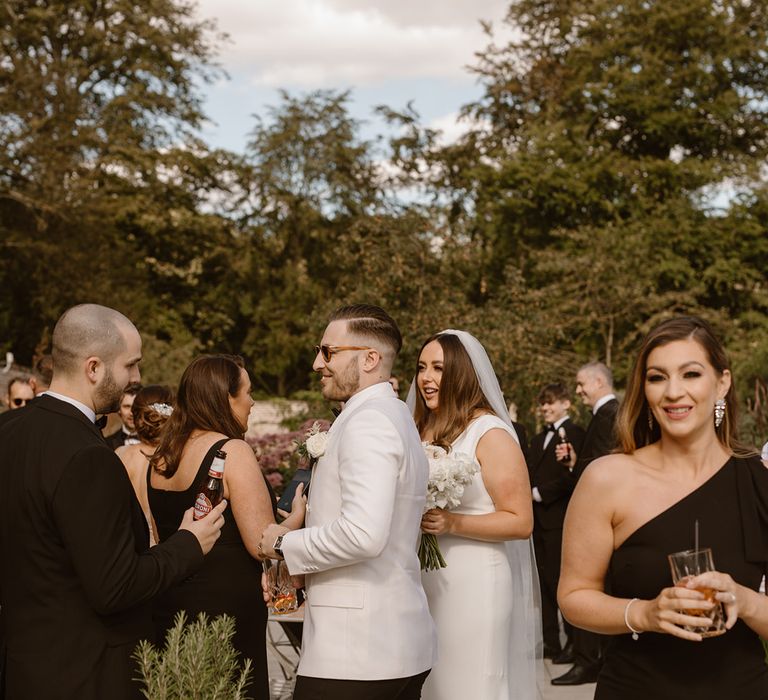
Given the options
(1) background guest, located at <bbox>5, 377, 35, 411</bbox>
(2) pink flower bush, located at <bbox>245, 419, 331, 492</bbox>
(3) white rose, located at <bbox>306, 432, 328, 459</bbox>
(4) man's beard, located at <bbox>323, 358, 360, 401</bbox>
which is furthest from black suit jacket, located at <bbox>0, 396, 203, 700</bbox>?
(2) pink flower bush, located at <bbox>245, 419, 331, 492</bbox>

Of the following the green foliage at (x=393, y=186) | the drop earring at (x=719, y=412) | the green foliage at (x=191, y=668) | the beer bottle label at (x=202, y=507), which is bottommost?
the green foliage at (x=191, y=668)

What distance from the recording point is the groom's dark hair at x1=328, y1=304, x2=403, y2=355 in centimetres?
372

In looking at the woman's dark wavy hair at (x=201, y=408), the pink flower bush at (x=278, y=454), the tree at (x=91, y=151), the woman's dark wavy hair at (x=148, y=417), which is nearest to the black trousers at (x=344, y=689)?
the woman's dark wavy hair at (x=201, y=408)

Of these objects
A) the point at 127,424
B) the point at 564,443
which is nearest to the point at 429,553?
the point at 127,424

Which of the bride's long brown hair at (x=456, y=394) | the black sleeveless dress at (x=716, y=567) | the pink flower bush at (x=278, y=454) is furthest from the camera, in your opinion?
the pink flower bush at (x=278, y=454)

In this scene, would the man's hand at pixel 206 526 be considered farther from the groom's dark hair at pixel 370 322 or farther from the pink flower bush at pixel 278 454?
the pink flower bush at pixel 278 454

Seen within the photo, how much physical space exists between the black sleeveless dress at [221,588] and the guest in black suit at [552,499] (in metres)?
4.90

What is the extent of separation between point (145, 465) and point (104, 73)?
103ft

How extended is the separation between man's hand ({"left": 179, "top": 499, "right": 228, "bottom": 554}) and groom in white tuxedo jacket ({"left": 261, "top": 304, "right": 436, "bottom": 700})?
0.83 ft

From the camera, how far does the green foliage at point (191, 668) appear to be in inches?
118

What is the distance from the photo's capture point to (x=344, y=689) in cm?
345

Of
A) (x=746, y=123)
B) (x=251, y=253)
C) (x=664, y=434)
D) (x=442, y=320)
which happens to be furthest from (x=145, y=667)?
(x=251, y=253)

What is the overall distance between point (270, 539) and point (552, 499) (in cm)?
549

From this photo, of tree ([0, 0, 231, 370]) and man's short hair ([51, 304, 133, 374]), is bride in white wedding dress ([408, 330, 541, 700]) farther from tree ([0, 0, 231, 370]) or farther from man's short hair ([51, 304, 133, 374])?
tree ([0, 0, 231, 370])
